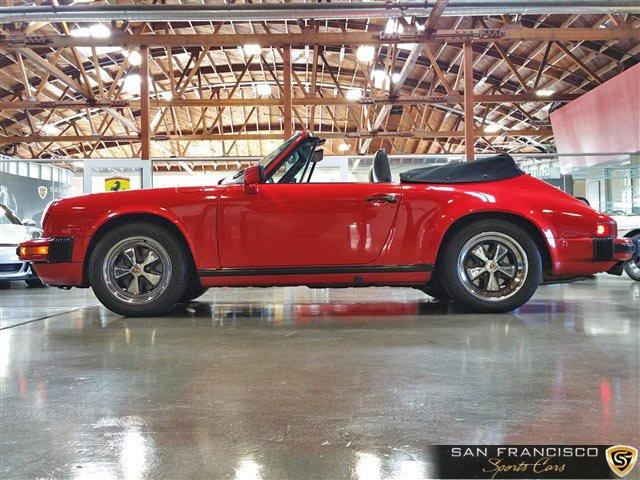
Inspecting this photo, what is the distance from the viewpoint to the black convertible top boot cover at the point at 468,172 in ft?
13.1

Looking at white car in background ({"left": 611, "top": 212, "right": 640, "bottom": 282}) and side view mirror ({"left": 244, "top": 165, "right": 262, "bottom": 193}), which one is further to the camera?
white car in background ({"left": 611, "top": 212, "right": 640, "bottom": 282})

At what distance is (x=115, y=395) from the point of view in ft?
6.38

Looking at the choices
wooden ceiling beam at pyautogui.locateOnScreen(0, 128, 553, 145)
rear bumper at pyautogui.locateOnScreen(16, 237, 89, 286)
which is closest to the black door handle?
rear bumper at pyautogui.locateOnScreen(16, 237, 89, 286)

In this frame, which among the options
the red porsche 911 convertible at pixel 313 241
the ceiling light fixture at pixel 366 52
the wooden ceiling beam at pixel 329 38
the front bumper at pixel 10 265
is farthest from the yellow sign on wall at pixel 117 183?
the ceiling light fixture at pixel 366 52

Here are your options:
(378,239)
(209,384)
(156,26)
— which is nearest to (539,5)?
(378,239)

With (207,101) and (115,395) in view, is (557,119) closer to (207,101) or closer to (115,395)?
(207,101)

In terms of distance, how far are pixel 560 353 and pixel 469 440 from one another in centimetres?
129

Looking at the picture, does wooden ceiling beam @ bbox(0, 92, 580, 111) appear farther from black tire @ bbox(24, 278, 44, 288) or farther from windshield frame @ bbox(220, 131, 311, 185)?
windshield frame @ bbox(220, 131, 311, 185)

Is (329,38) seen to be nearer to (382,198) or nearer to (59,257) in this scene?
(382,198)

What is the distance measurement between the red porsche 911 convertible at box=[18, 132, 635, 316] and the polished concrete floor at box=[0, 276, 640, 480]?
1.03 ft

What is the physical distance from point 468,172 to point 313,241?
1.31 meters

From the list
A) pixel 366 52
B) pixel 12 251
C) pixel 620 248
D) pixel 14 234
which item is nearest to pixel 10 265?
pixel 12 251

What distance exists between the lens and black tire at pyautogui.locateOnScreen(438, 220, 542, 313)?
3.84 metres

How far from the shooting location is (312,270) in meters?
3.83
